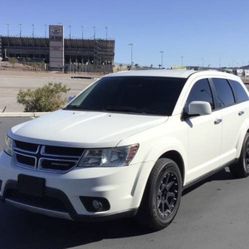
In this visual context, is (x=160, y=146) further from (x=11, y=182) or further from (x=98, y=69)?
(x=98, y=69)

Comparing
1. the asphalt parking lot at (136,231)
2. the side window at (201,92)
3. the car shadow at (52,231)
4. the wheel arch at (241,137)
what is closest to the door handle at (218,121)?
the side window at (201,92)

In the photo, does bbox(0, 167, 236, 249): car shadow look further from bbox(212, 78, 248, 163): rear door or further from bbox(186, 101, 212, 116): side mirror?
bbox(212, 78, 248, 163): rear door

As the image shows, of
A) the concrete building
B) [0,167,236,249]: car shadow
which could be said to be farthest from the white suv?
the concrete building

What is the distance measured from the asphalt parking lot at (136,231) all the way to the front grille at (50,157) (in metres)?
0.77

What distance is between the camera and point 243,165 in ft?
25.2

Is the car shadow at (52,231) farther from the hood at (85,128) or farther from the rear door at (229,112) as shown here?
the rear door at (229,112)

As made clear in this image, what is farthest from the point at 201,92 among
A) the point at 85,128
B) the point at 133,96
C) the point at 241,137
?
the point at 85,128

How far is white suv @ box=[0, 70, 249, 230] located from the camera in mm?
4645

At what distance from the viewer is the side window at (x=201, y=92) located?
6.20m

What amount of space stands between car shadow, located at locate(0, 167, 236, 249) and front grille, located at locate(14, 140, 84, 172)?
2.48ft

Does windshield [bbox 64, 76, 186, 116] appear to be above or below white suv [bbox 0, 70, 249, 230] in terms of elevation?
above

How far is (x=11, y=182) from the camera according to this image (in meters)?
4.91

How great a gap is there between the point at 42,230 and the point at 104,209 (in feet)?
3.17

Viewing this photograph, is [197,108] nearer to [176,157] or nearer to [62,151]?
[176,157]
